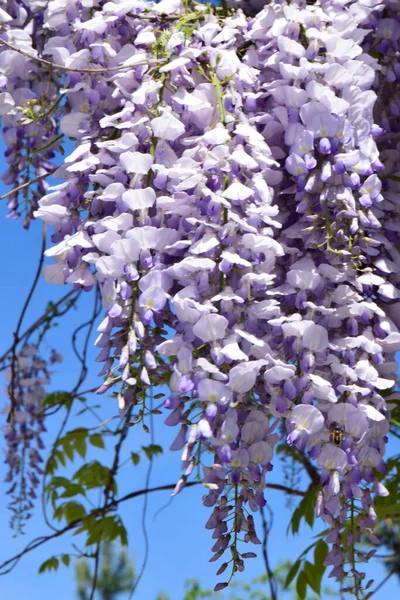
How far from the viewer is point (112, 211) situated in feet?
3.89

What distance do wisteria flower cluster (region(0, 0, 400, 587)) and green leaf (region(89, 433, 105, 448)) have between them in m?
1.18

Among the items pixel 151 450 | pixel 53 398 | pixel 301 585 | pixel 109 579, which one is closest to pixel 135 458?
pixel 151 450

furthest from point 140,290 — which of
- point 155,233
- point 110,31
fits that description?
point 110,31

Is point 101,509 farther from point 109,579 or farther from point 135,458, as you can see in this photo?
point 109,579

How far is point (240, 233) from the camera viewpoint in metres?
1.07

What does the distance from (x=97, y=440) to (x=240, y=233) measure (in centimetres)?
139

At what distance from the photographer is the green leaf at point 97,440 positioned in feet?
7.68

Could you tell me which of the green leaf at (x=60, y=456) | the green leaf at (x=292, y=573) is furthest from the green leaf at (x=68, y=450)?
the green leaf at (x=292, y=573)

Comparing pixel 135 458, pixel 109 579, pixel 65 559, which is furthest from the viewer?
pixel 109 579

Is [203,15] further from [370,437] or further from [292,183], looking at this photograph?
[370,437]

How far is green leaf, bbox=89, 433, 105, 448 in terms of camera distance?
2.34 meters

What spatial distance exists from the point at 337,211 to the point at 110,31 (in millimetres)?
437

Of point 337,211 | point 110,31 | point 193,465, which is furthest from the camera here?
point 110,31

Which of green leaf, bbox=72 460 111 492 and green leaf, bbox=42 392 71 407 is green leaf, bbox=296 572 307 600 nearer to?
green leaf, bbox=72 460 111 492
